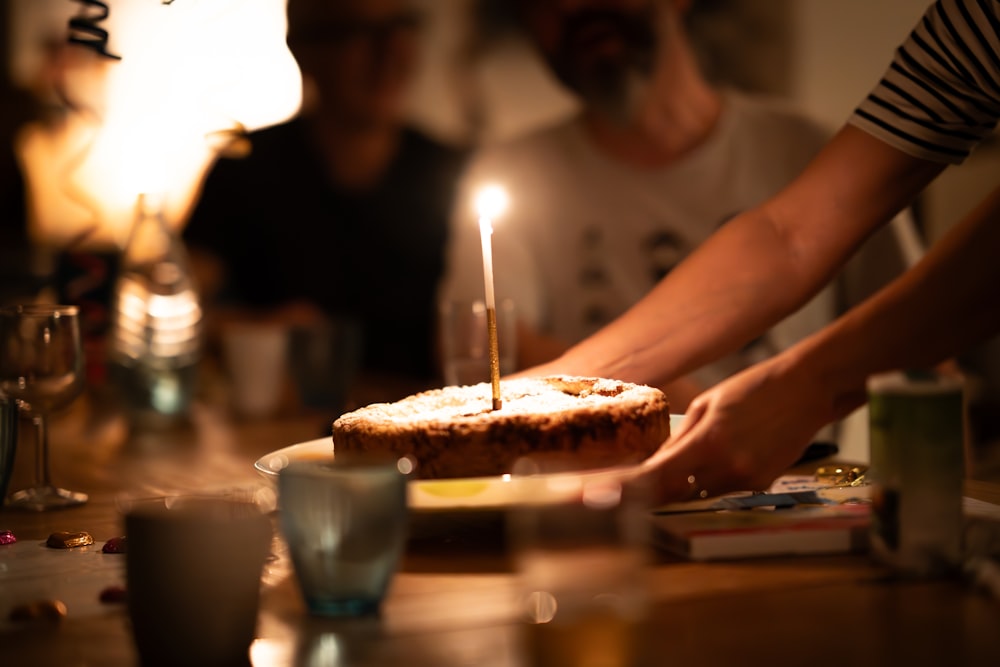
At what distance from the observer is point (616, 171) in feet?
10.3

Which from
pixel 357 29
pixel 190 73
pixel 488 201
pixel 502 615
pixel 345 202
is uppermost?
pixel 357 29

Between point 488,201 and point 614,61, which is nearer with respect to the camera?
point 488,201

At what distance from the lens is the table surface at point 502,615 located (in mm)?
745

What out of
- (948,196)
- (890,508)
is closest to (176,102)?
(890,508)

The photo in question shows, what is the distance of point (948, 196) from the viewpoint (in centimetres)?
420

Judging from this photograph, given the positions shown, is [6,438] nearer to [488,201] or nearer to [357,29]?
[488,201]

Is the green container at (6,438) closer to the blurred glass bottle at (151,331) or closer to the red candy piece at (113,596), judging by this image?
the red candy piece at (113,596)

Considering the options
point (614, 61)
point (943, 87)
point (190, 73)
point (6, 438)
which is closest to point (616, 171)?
point (614, 61)

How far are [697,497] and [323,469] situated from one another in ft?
1.42

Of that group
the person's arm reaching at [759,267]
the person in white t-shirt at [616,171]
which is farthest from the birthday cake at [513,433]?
the person in white t-shirt at [616,171]

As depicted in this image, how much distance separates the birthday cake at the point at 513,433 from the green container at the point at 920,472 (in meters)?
0.22

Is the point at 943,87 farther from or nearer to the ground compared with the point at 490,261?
farther from the ground

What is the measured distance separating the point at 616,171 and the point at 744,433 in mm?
2072

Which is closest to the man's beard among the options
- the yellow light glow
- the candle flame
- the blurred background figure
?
the yellow light glow
